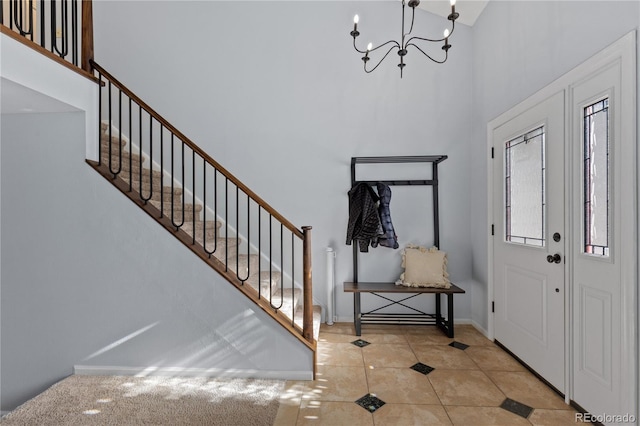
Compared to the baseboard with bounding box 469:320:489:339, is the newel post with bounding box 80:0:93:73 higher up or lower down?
higher up

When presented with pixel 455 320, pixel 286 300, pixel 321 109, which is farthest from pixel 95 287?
pixel 455 320

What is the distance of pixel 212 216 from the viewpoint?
3.53 metres

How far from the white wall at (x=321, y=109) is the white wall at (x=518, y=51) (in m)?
0.17

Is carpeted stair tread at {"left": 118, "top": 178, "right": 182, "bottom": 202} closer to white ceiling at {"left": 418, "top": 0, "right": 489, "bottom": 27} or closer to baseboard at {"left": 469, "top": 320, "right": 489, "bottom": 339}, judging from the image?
white ceiling at {"left": 418, "top": 0, "right": 489, "bottom": 27}

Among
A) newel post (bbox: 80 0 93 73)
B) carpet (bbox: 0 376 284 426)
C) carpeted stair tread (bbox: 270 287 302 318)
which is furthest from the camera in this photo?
carpeted stair tread (bbox: 270 287 302 318)

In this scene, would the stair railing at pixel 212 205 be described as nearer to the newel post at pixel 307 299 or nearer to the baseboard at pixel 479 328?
the newel post at pixel 307 299

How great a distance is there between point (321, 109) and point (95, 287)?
275 cm

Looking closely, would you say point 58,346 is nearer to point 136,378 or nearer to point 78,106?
point 136,378

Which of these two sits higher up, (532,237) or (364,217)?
(364,217)

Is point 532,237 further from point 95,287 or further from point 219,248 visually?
point 95,287

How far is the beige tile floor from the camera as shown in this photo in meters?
1.88

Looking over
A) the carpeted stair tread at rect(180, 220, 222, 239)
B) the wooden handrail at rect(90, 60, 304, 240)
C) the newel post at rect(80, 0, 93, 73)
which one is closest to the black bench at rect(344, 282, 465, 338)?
the wooden handrail at rect(90, 60, 304, 240)

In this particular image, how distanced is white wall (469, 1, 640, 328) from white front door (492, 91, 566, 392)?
223 mm

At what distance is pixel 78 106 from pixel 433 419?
3.32 m
